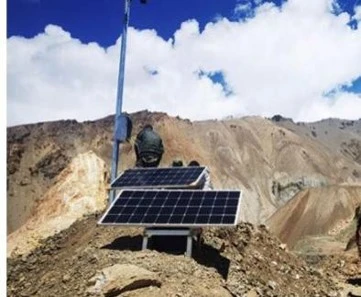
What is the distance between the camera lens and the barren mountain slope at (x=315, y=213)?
4130 centimetres

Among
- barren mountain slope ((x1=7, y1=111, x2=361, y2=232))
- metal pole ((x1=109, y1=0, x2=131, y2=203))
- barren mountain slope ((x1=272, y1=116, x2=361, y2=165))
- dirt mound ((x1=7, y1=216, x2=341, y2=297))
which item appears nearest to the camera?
dirt mound ((x1=7, y1=216, x2=341, y2=297))

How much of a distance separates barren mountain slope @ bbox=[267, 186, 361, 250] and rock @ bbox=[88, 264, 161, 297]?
107 feet

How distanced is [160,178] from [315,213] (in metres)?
32.9

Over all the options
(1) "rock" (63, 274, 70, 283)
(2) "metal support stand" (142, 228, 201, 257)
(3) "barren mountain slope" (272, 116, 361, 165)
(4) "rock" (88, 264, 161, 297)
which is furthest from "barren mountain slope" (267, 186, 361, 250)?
(3) "barren mountain slope" (272, 116, 361, 165)

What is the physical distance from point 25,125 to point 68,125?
5.80 meters

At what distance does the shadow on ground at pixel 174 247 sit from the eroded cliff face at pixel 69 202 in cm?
318

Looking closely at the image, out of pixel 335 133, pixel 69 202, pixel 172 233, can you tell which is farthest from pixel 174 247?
pixel 335 133

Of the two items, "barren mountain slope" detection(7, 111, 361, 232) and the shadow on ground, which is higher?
the shadow on ground

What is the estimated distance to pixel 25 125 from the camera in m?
77.8

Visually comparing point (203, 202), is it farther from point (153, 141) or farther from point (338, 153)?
point (338, 153)

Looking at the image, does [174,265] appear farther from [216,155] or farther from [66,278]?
[216,155]

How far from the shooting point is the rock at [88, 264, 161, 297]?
7.65 m

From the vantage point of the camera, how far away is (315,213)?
141 ft

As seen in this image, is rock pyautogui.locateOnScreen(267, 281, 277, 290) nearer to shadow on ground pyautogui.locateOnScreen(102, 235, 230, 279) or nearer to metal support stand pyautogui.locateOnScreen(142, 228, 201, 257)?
shadow on ground pyautogui.locateOnScreen(102, 235, 230, 279)
